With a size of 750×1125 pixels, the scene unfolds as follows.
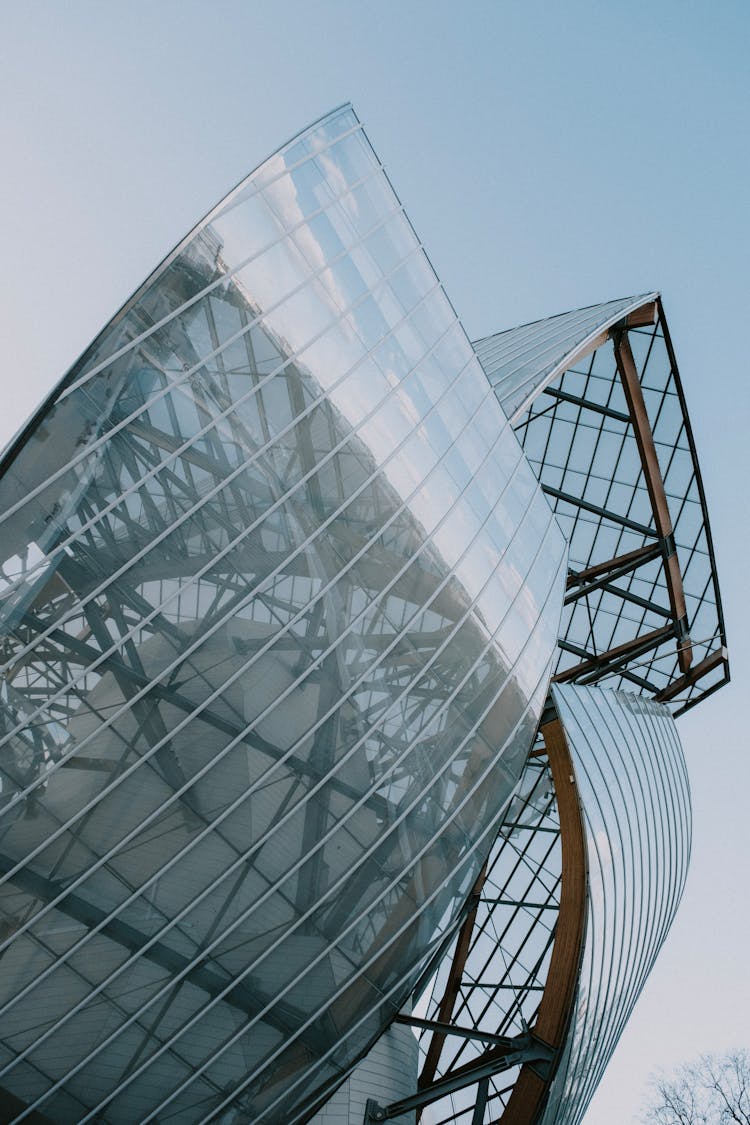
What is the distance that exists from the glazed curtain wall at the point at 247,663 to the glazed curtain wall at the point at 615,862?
331 centimetres

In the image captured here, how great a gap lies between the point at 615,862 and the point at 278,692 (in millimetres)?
10583

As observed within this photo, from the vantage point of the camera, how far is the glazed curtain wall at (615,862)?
65.6 feet

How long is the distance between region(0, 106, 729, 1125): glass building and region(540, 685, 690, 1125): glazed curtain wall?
18 centimetres

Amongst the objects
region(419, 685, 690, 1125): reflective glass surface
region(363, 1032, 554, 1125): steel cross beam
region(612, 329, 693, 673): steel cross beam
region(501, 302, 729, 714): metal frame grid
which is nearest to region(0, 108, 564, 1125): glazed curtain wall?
region(363, 1032, 554, 1125): steel cross beam

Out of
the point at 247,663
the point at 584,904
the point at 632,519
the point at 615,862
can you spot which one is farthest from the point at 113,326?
the point at 632,519

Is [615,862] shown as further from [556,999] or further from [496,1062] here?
[496,1062]

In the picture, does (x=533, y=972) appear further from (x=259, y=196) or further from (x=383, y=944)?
(x=259, y=196)

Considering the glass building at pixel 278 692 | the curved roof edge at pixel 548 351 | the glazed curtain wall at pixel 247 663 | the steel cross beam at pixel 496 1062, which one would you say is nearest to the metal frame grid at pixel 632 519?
the curved roof edge at pixel 548 351

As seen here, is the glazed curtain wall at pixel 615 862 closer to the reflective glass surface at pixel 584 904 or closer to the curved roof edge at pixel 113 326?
the reflective glass surface at pixel 584 904

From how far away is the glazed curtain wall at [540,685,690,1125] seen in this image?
1998 cm

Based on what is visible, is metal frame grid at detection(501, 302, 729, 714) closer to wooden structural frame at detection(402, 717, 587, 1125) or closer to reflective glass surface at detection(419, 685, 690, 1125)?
reflective glass surface at detection(419, 685, 690, 1125)

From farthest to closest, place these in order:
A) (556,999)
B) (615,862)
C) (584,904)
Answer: (615,862), (584,904), (556,999)

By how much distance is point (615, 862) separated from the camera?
21844mm

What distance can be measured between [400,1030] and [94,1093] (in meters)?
9.62
